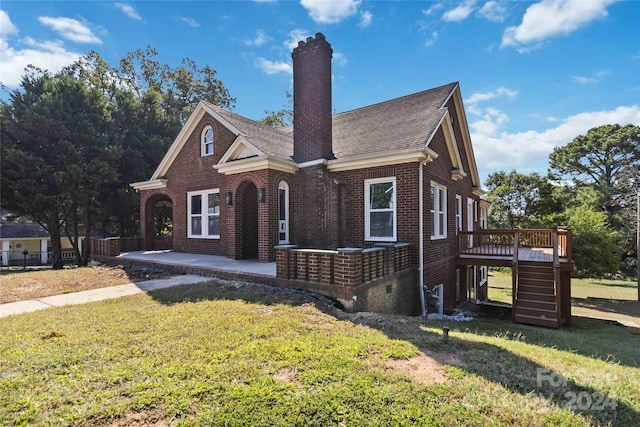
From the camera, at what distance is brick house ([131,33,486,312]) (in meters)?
9.44


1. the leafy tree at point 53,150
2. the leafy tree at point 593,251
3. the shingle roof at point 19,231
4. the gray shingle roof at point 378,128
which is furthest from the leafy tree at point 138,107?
the leafy tree at point 593,251

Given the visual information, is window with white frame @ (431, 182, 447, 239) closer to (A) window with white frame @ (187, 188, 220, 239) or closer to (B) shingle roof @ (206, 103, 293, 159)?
(B) shingle roof @ (206, 103, 293, 159)

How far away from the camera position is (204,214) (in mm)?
13094

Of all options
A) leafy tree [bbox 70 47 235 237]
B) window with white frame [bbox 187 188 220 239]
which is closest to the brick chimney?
window with white frame [bbox 187 188 220 239]

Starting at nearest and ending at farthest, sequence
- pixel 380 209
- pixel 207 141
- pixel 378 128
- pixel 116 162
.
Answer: pixel 380 209
pixel 378 128
pixel 207 141
pixel 116 162

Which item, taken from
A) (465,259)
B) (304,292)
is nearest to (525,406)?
(304,292)

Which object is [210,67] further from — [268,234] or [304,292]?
[304,292]

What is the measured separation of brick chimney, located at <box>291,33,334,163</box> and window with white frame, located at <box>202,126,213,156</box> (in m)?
4.29

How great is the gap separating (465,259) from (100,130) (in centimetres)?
2082

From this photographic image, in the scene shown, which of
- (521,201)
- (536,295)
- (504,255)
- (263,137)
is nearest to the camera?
(536,295)

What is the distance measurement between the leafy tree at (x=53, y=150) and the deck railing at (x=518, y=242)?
1837cm

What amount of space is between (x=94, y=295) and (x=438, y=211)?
10163 mm

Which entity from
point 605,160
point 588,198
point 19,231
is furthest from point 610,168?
point 19,231

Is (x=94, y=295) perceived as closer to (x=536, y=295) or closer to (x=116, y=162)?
(x=536, y=295)
